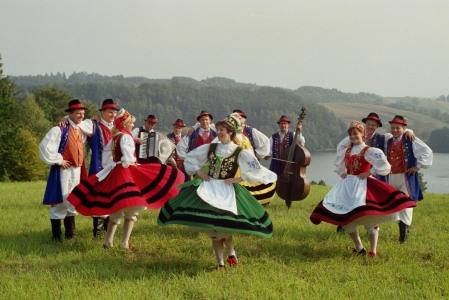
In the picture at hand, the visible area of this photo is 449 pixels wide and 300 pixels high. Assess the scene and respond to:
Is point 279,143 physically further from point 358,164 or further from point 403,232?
point 358,164

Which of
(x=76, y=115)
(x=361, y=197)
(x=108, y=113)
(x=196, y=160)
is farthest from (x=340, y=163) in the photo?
(x=76, y=115)

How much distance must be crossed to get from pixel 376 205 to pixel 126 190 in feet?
10.8

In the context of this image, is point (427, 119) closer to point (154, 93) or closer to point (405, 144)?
point (154, 93)

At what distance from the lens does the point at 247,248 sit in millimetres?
7172

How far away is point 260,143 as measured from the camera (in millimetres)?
10461

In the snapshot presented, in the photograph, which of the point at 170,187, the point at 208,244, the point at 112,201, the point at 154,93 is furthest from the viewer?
the point at 154,93

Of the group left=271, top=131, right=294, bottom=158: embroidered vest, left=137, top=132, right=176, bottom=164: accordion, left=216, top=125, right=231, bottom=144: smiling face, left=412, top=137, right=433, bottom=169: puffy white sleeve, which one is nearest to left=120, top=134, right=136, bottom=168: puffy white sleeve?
left=216, top=125, right=231, bottom=144: smiling face

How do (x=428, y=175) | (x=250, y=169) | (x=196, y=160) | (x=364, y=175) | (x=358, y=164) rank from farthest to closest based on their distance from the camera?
(x=428, y=175), (x=358, y=164), (x=364, y=175), (x=196, y=160), (x=250, y=169)

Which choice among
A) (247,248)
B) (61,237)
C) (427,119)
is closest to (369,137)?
(247,248)

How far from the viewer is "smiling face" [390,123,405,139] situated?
8.11 metres

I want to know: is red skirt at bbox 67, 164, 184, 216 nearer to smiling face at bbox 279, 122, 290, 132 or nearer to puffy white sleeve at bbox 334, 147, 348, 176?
puffy white sleeve at bbox 334, 147, 348, 176

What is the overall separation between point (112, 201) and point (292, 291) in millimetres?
2725

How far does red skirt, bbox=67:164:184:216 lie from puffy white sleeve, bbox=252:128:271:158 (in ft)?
11.8

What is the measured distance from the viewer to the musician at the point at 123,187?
660 cm
